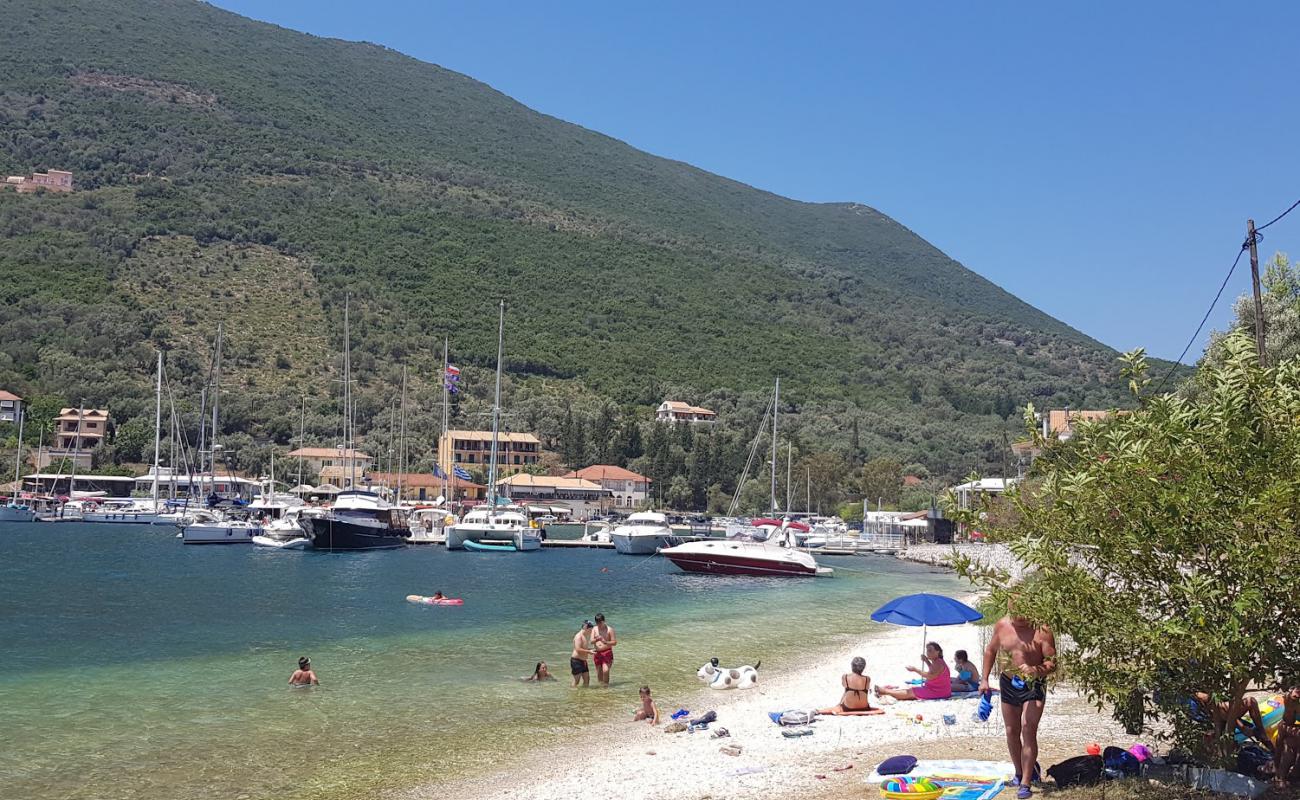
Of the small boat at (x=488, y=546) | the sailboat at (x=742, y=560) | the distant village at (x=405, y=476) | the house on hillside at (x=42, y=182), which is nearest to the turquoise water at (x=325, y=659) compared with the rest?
the sailboat at (x=742, y=560)

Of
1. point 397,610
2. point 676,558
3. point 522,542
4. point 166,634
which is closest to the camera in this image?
point 166,634

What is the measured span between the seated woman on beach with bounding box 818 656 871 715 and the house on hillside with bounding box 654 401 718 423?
421 ft

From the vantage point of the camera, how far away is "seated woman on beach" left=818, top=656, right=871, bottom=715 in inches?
A: 661

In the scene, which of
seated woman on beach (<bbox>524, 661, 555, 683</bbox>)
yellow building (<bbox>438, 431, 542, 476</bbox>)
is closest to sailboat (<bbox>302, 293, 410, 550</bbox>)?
seated woman on beach (<bbox>524, 661, 555, 683</bbox>)

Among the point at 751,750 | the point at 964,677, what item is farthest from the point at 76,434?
the point at 751,750

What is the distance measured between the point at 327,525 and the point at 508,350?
10228cm

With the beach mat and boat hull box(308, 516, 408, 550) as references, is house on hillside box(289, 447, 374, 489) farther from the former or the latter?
the beach mat

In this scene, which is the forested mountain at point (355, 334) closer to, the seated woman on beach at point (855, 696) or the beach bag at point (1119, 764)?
the seated woman on beach at point (855, 696)

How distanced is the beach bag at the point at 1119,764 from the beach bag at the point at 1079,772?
0.27 ft

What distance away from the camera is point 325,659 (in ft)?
80.3

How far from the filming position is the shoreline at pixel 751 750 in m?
12.5

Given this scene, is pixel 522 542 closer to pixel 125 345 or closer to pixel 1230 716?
pixel 1230 716

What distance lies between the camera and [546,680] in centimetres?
2128

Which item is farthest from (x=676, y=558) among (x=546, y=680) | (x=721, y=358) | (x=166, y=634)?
(x=721, y=358)
